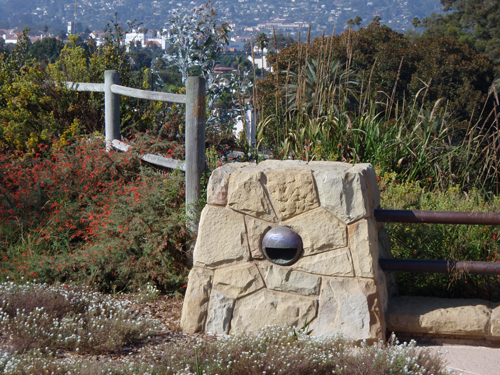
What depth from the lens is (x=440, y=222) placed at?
3172mm

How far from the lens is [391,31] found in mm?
21703

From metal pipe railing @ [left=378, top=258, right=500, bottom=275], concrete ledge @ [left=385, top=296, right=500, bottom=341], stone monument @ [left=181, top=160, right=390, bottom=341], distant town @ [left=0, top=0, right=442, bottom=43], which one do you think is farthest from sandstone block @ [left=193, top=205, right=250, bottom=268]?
distant town @ [left=0, top=0, right=442, bottom=43]

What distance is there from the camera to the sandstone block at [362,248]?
3.03 metres

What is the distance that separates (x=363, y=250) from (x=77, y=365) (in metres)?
1.70

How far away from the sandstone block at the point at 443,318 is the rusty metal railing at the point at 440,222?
0.78 ft

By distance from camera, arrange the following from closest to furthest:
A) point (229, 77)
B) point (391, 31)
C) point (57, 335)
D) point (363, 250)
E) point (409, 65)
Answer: point (57, 335)
point (363, 250)
point (229, 77)
point (409, 65)
point (391, 31)

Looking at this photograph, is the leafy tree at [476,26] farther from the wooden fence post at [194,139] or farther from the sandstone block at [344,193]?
the sandstone block at [344,193]

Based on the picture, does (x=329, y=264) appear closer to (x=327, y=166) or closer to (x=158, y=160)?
(x=327, y=166)

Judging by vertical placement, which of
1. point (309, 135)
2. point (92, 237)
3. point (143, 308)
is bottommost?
point (143, 308)

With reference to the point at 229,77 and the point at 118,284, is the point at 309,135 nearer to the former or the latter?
the point at 229,77

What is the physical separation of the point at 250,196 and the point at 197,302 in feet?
2.52

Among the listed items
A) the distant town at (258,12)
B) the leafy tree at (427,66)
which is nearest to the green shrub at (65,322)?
the leafy tree at (427,66)

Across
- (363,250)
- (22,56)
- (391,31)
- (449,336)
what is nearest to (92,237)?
(363,250)

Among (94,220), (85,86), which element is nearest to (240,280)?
(94,220)
